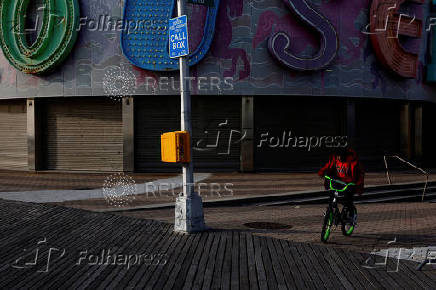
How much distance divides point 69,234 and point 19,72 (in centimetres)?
1579

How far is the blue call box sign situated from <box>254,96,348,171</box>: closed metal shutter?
12365 millimetres

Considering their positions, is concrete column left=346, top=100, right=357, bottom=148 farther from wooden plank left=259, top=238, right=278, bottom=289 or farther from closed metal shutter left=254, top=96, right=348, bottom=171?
wooden plank left=259, top=238, right=278, bottom=289

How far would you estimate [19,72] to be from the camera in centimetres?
2123

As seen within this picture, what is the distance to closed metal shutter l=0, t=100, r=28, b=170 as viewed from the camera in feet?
72.8

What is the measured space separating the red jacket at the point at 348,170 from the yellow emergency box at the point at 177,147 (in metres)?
2.60

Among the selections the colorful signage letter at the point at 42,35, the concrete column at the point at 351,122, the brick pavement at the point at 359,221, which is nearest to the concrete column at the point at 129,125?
the colorful signage letter at the point at 42,35

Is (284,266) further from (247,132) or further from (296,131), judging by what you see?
(296,131)

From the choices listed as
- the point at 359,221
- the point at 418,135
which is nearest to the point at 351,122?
the point at 418,135

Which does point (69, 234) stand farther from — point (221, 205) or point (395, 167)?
point (395, 167)

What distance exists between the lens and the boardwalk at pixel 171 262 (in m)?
5.57

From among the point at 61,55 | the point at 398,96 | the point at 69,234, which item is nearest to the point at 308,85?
the point at 398,96

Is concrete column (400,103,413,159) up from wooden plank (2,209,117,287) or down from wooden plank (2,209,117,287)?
up

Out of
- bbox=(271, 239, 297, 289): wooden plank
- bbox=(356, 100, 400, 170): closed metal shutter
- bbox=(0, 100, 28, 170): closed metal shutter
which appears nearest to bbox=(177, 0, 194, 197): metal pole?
→ bbox=(271, 239, 297, 289): wooden plank

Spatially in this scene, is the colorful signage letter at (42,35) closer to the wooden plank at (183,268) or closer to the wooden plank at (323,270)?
the wooden plank at (183,268)
